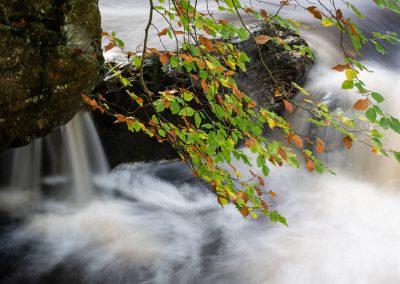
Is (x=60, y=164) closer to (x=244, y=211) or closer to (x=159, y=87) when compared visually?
(x=159, y=87)

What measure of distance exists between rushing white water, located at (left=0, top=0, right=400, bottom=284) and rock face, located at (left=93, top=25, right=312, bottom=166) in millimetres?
231

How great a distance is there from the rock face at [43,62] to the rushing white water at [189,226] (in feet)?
5.81

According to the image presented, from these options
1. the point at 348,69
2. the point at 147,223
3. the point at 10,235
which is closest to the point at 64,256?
the point at 10,235

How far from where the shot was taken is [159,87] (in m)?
5.60

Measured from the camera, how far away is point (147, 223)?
17.4 ft

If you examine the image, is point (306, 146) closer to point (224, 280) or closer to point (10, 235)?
point (224, 280)

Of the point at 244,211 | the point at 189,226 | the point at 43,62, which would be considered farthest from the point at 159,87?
the point at 244,211

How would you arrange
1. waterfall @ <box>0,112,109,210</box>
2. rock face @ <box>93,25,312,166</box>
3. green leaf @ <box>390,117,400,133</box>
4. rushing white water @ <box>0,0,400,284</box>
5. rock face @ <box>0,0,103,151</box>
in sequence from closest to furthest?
green leaf @ <box>390,117,400,133</box> < rock face @ <box>0,0,103,151</box> < rushing white water @ <box>0,0,400,284</box> < waterfall @ <box>0,112,109,210</box> < rock face @ <box>93,25,312,166</box>

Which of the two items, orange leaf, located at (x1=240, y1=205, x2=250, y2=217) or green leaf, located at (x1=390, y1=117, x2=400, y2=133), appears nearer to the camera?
green leaf, located at (x1=390, y1=117, x2=400, y2=133)

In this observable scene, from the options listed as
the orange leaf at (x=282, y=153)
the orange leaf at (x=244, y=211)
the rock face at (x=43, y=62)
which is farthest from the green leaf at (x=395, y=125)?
the rock face at (x=43, y=62)

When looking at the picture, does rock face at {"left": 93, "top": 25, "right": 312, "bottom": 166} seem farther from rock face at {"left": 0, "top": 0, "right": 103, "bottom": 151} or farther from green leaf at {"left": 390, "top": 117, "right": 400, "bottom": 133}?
green leaf at {"left": 390, "top": 117, "right": 400, "bottom": 133}

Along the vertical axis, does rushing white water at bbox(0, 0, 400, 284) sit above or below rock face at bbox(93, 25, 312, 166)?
below

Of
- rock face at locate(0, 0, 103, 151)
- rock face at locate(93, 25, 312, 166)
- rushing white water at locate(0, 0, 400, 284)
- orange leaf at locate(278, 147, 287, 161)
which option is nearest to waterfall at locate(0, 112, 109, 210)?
rushing white water at locate(0, 0, 400, 284)

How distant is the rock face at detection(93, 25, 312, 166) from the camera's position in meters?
5.50
